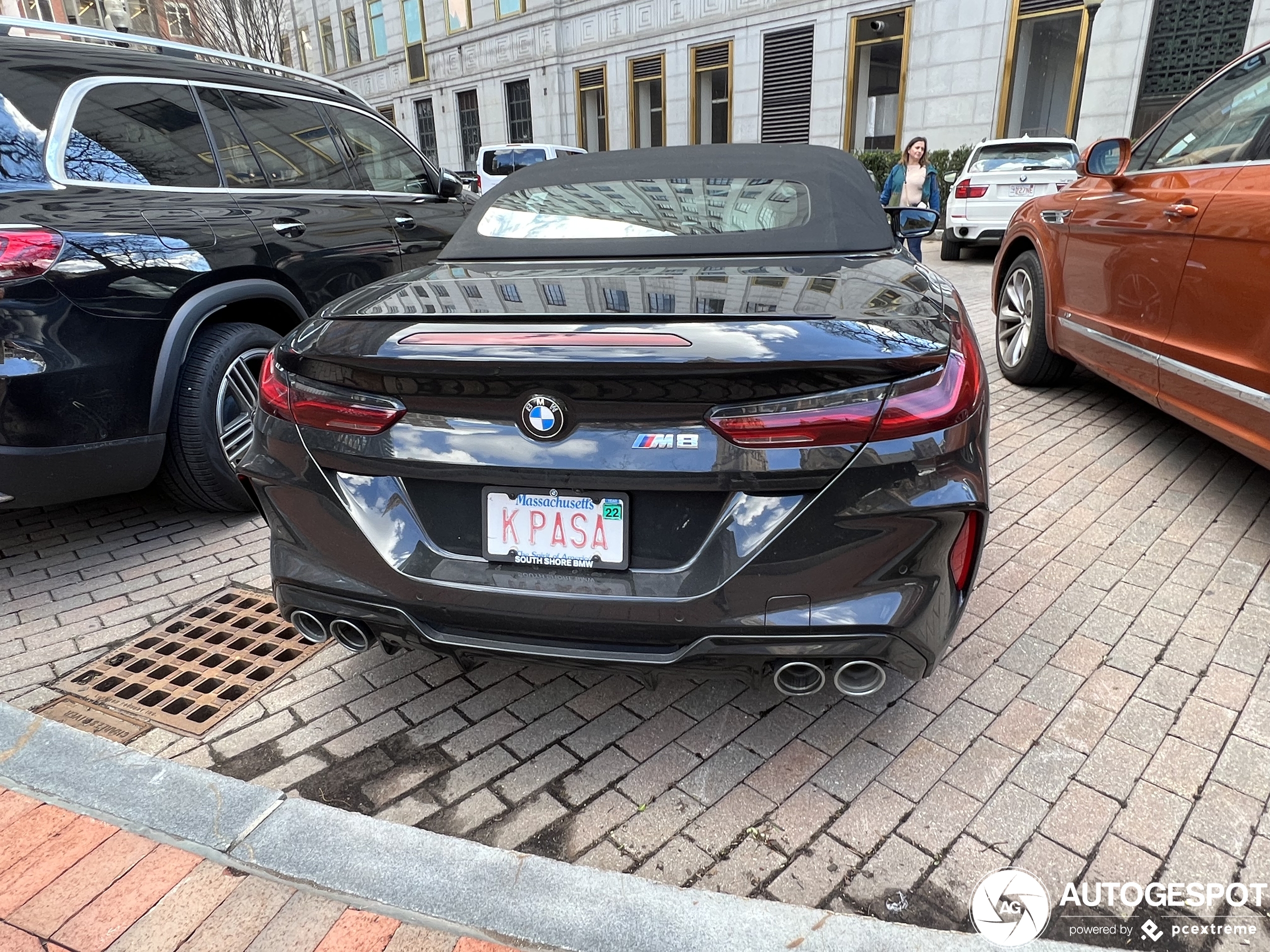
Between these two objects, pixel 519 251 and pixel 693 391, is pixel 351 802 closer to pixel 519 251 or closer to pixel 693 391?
pixel 693 391

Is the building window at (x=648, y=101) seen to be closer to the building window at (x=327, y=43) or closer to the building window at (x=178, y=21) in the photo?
the building window at (x=178, y=21)

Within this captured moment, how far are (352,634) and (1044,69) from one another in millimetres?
18536

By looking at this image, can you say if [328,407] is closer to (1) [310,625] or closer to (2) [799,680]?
(1) [310,625]

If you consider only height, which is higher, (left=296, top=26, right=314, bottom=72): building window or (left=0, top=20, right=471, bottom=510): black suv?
(left=296, top=26, right=314, bottom=72): building window

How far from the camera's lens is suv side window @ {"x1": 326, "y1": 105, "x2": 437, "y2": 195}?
15.4 feet

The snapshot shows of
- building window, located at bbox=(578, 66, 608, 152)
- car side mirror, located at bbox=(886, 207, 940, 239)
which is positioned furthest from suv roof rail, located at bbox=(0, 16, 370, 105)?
building window, located at bbox=(578, 66, 608, 152)

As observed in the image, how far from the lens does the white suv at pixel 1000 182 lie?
10664mm

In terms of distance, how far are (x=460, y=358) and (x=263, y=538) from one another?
234 cm

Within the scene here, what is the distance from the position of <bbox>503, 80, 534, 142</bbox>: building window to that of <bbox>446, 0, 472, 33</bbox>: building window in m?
2.84

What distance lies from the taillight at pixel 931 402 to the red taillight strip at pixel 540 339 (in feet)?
1.46

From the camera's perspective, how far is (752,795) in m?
2.07

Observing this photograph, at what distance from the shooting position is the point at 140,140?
3.38 metres

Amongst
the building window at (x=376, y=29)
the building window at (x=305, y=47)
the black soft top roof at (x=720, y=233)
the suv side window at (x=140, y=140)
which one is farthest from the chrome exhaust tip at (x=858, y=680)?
the building window at (x=305, y=47)

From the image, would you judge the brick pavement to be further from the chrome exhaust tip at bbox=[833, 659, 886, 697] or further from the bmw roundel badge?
the bmw roundel badge
